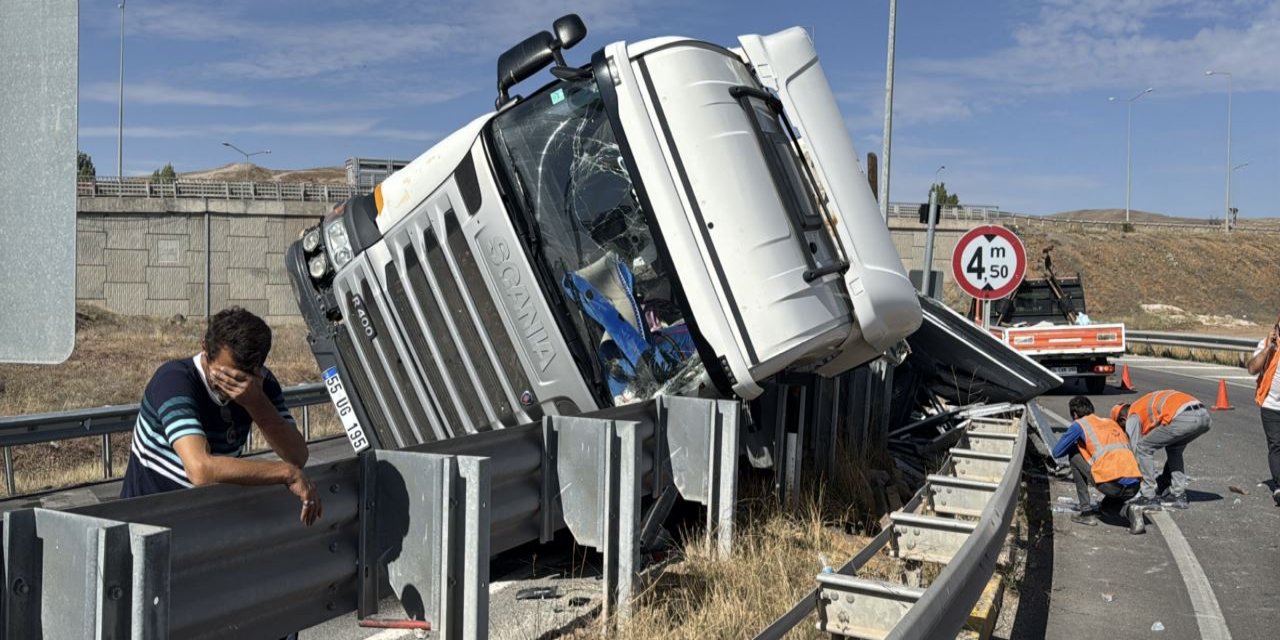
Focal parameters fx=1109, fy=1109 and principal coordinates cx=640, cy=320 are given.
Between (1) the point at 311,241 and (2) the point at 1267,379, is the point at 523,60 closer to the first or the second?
(1) the point at 311,241

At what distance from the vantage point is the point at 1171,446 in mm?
9250

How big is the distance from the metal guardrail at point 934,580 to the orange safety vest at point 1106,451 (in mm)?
2280

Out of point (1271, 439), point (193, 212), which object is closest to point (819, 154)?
point (1271, 439)

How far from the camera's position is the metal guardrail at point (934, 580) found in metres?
3.72

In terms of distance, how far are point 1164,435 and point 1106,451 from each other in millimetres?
1056

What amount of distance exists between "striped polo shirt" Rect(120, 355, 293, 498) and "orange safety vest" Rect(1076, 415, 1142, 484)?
6587 millimetres

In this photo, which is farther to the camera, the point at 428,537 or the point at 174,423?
the point at 428,537

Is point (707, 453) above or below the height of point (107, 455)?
above

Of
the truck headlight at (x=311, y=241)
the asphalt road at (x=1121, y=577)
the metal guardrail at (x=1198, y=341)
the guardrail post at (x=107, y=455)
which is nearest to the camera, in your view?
the asphalt road at (x=1121, y=577)

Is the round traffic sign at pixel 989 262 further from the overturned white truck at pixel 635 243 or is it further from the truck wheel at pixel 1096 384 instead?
the truck wheel at pixel 1096 384

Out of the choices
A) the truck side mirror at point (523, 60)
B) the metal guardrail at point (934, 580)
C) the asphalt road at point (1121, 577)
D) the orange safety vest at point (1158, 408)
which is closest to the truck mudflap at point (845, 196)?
the metal guardrail at point (934, 580)

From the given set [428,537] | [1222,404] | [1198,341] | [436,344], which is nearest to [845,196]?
[436,344]

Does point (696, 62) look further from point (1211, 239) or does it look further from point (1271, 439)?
point (1211, 239)

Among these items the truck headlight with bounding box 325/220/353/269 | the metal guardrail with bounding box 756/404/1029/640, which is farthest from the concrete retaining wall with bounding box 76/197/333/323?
the metal guardrail with bounding box 756/404/1029/640
